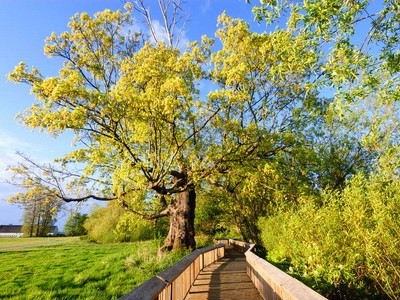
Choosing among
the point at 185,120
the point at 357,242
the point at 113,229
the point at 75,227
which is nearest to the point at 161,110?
the point at 185,120

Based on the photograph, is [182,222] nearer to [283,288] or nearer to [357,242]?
[357,242]

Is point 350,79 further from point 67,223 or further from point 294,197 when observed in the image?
point 67,223

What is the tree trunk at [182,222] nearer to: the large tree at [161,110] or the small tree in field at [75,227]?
the large tree at [161,110]

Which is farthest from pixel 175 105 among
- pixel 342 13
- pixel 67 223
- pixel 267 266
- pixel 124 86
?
pixel 67 223

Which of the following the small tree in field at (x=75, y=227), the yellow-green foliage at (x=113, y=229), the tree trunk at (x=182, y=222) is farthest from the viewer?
the small tree in field at (x=75, y=227)

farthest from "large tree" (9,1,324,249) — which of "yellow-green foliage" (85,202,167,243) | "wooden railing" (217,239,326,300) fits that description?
"yellow-green foliage" (85,202,167,243)

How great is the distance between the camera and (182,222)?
59.7 ft

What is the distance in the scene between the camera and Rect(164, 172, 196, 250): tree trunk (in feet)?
57.8

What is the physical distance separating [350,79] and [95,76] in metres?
13.4

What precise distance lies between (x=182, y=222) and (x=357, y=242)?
13397 millimetres

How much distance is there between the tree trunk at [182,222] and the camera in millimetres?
17609

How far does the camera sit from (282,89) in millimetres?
17344

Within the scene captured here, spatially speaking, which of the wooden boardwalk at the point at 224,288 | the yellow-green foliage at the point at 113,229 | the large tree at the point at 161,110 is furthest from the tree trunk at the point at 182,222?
the yellow-green foliage at the point at 113,229

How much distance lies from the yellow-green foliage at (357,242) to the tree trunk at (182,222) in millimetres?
10768
